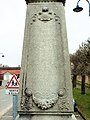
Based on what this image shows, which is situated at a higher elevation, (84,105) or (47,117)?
(47,117)

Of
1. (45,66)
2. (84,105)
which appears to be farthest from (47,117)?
(84,105)

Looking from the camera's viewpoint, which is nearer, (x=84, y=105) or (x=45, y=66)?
(x=45, y=66)

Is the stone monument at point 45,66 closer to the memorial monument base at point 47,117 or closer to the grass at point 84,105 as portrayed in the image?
the memorial monument base at point 47,117

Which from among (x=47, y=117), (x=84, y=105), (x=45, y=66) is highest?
(x=45, y=66)

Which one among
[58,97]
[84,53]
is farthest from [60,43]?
[84,53]

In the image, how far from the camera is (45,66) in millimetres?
7180

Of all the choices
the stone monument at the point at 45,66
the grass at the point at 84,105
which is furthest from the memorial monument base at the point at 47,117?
the grass at the point at 84,105

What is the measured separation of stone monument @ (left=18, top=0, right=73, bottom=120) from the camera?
707 centimetres

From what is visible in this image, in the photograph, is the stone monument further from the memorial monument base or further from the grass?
the grass

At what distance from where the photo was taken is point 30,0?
741 cm

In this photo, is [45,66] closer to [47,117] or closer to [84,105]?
[47,117]

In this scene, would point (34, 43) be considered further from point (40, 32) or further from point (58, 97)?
point (58, 97)

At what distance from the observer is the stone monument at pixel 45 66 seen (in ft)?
23.2

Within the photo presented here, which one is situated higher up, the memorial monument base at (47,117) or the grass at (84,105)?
the memorial monument base at (47,117)
